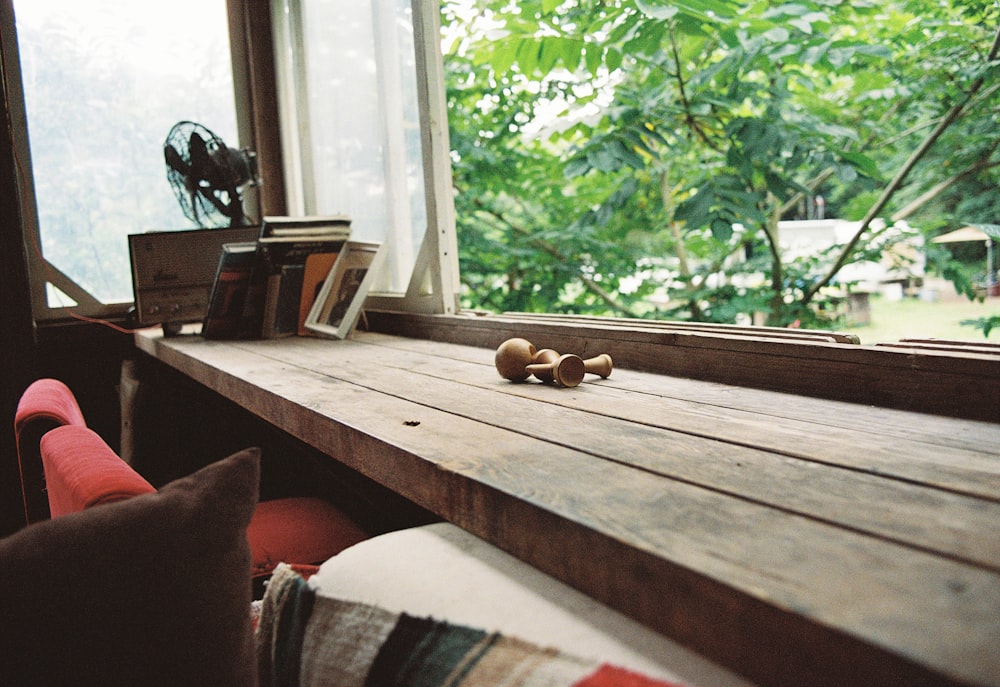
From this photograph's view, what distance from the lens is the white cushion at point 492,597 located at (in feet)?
1.98

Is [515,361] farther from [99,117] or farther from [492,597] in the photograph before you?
[99,117]

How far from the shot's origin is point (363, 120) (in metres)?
3.03

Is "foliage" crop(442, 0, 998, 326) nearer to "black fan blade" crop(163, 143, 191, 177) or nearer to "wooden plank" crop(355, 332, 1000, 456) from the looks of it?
"wooden plank" crop(355, 332, 1000, 456)

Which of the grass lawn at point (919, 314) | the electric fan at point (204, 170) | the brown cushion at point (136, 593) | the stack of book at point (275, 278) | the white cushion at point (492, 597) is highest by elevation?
the electric fan at point (204, 170)

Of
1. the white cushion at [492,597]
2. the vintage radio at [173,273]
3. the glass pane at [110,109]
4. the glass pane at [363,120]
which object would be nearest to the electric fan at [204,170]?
the vintage radio at [173,273]

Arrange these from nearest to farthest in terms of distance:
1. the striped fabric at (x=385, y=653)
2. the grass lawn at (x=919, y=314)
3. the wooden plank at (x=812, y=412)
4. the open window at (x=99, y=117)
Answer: the striped fabric at (x=385, y=653) → the wooden plank at (x=812, y=412) → the grass lawn at (x=919, y=314) → the open window at (x=99, y=117)

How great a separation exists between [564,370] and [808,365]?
428 mm

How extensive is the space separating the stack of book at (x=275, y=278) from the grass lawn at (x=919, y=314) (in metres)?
2.00

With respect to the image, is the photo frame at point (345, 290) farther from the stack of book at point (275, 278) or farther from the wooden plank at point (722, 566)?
the wooden plank at point (722, 566)

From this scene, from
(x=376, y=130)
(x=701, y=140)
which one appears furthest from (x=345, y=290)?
(x=701, y=140)

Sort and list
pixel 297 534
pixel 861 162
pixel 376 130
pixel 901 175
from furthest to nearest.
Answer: pixel 376 130 < pixel 901 175 < pixel 861 162 < pixel 297 534

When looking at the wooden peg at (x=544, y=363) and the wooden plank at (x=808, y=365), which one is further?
the wooden peg at (x=544, y=363)

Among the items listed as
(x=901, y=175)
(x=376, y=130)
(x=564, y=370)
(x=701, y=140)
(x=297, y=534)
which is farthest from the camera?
(x=376, y=130)

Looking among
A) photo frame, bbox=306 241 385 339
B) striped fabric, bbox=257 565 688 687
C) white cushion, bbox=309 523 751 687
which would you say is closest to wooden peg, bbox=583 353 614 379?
white cushion, bbox=309 523 751 687
